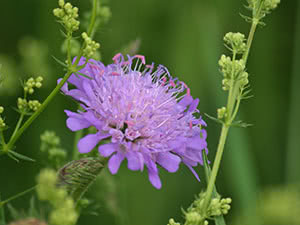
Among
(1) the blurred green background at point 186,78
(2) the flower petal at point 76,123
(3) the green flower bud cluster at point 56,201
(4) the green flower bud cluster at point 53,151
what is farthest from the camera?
(1) the blurred green background at point 186,78

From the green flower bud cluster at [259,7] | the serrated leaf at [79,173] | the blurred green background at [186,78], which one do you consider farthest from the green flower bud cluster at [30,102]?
the blurred green background at [186,78]

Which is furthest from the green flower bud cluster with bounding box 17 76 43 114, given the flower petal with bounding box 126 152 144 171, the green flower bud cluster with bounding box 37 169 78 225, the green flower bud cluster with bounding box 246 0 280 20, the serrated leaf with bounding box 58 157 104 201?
the green flower bud cluster with bounding box 246 0 280 20

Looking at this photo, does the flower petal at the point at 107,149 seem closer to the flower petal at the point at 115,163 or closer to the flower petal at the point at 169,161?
the flower petal at the point at 115,163

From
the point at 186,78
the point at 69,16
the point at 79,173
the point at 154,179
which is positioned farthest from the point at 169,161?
the point at 186,78

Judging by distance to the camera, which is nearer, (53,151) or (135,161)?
(135,161)

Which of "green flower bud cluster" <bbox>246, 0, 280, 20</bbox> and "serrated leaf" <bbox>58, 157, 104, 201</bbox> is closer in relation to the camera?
"serrated leaf" <bbox>58, 157, 104, 201</bbox>

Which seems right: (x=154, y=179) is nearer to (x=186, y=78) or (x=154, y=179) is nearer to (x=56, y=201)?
(x=56, y=201)

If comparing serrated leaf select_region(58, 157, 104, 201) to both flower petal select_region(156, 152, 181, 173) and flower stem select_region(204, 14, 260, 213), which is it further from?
flower stem select_region(204, 14, 260, 213)
